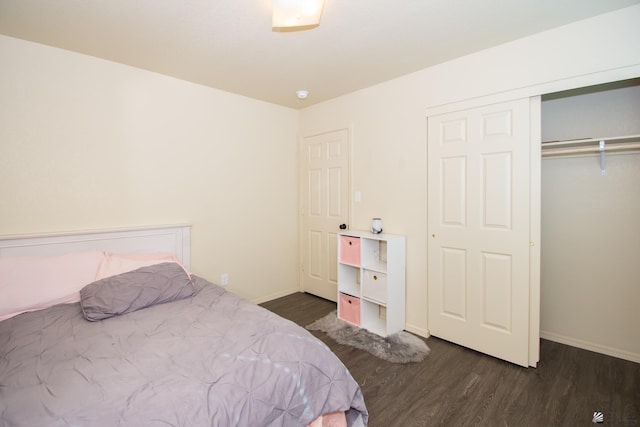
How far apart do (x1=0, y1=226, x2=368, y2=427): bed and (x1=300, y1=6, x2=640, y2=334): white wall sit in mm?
1634

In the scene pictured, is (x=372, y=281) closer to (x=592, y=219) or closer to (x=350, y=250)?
(x=350, y=250)

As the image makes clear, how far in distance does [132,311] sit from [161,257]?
696 mm

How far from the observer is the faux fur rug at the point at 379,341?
7.90ft

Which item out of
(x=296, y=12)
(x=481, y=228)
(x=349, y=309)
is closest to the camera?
(x=296, y=12)

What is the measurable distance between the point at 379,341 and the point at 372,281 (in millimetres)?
517

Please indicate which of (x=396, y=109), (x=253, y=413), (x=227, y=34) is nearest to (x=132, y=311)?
(x=253, y=413)

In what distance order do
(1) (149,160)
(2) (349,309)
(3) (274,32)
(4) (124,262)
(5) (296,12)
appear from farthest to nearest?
(2) (349,309) < (1) (149,160) < (4) (124,262) < (3) (274,32) < (5) (296,12)

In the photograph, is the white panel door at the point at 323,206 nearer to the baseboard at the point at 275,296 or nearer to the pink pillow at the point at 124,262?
the baseboard at the point at 275,296

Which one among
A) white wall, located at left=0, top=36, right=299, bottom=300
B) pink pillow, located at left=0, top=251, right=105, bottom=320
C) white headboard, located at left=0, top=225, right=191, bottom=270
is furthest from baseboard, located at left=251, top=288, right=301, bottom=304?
pink pillow, located at left=0, top=251, right=105, bottom=320

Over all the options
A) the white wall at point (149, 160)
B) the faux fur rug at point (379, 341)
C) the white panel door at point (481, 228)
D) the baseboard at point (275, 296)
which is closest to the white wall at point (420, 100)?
the white panel door at point (481, 228)

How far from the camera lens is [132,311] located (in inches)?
73.1

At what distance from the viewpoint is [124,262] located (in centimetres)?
229

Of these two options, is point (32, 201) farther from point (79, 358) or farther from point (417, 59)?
point (417, 59)

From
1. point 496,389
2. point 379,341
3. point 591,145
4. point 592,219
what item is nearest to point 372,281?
point 379,341
